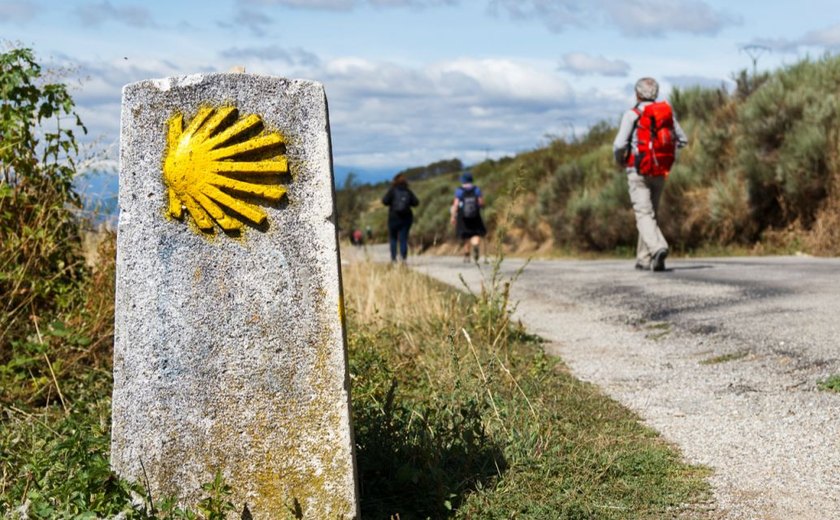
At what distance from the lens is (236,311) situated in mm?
3477

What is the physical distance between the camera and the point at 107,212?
7.68 m

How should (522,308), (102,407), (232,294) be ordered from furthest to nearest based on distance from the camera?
(522,308) < (102,407) < (232,294)

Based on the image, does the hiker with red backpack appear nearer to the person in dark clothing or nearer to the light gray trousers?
the light gray trousers

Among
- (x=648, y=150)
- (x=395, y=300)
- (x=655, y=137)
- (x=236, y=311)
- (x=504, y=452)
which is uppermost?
(x=655, y=137)

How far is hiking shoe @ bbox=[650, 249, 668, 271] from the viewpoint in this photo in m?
12.3

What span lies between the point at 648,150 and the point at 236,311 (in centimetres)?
915

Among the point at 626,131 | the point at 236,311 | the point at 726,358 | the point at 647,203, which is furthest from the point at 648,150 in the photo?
the point at 236,311

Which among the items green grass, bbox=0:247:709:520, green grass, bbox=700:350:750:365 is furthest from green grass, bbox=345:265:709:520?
green grass, bbox=700:350:750:365

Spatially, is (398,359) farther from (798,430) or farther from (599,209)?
(599,209)

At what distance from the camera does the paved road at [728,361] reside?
14.9 ft

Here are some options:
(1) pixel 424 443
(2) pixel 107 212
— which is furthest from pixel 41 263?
(1) pixel 424 443

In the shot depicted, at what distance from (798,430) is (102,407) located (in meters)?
3.73

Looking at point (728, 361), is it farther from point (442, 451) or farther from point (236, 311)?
point (236, 311)

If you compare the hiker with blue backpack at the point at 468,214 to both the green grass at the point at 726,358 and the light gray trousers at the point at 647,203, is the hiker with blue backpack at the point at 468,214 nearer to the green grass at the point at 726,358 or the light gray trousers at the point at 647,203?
the light gray trousers at the point at 647,203
